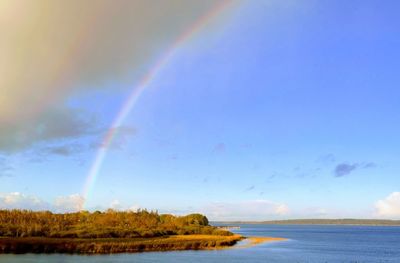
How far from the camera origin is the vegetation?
244 feet

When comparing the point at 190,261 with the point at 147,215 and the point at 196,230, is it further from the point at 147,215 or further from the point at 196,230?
the point at 147,215

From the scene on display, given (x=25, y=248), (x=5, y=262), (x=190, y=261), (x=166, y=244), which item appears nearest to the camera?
(x=5, y=262)

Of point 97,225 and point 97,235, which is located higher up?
point 97,225

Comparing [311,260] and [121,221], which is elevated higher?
[121,221]

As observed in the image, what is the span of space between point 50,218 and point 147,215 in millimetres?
41029

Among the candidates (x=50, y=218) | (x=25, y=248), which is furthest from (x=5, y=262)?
(x=50, y=218)

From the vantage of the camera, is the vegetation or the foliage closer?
the vegetation

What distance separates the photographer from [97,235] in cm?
9725

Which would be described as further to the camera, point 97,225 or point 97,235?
point 97,225

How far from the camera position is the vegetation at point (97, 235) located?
244 ft

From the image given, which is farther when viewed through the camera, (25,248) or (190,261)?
(25,248)

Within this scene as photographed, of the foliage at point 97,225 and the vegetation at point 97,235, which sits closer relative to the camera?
the vegetation at point 97,235

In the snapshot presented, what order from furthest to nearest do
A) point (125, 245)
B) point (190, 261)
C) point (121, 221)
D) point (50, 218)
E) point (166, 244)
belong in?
point (121, 221) < point (50, 218) < point (166, 244) < point (125, 245) < point (190, 261)

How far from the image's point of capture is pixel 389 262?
7469 cm
